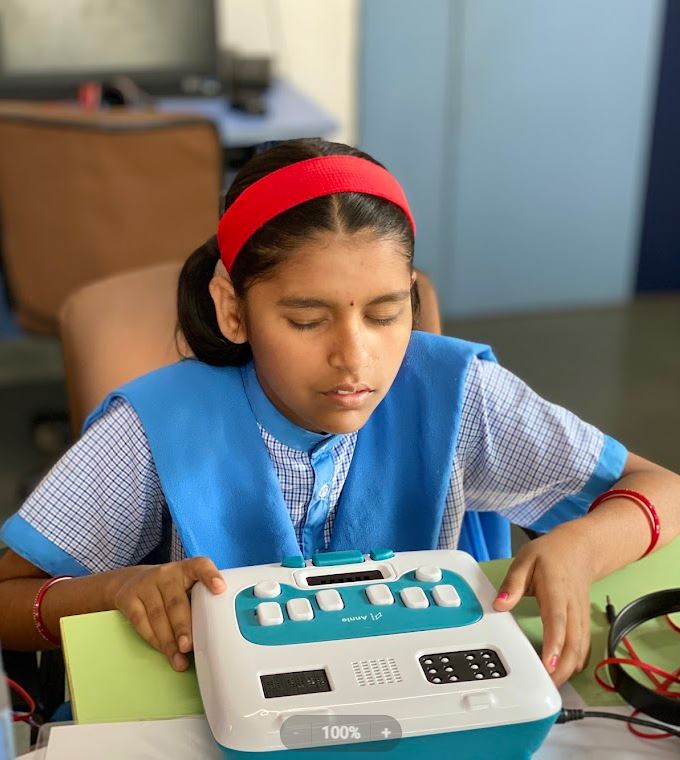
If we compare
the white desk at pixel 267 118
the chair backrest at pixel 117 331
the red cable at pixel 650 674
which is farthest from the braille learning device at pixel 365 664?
the white desk at pixel 267 118

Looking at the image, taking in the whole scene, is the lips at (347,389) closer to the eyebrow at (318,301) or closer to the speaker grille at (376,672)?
the eyebrow at (318,301)

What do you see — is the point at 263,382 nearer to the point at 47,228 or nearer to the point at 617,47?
the point at 47,228

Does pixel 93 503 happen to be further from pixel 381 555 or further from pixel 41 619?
pixel 381 555

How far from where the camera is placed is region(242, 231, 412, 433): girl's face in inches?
39.9

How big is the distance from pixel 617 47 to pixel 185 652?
326 cm

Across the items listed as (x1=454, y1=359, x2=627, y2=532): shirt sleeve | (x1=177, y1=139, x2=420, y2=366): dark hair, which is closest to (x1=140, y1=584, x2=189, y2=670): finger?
(x1=177, y1=139, x2=420, y2=366): dark hair

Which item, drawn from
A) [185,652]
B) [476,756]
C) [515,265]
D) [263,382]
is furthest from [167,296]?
[515,265]

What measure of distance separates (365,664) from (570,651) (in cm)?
19

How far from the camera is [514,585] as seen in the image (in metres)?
0.93

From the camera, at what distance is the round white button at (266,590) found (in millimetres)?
878

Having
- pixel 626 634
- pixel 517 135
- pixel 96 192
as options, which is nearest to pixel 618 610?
pixel 626 634

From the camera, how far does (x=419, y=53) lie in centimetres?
353

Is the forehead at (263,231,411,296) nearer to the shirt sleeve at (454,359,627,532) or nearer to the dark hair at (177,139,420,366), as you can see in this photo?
the dark hair at (177,139,420,366)

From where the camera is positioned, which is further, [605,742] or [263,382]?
[263,382]
